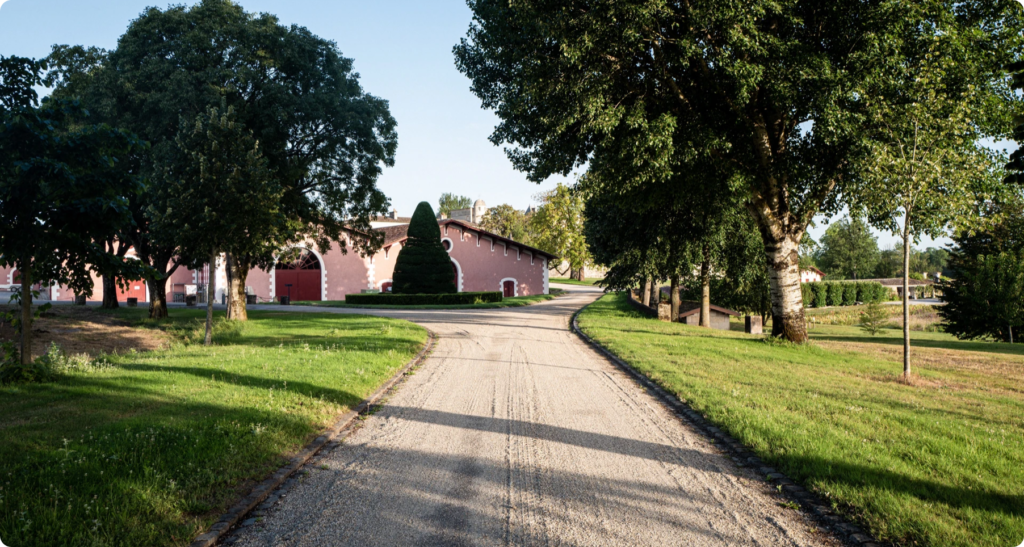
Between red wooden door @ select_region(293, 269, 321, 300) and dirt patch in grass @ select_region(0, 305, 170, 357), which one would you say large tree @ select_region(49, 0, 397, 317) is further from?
red wooden door @ select_region(293, 269, 321, 300)

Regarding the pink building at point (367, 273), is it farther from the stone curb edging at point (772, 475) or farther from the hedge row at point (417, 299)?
the stone curb edging at point (772, 475)

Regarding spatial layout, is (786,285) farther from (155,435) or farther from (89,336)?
(89,336)

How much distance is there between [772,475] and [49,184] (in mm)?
10215

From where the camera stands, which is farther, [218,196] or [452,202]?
[452,202]

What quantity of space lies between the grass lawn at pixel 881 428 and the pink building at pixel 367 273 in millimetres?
31010

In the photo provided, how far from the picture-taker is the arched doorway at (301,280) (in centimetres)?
4538

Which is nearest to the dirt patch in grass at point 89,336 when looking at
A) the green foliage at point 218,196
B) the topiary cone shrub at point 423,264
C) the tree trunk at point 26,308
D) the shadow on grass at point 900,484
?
the green foliage at point 218,196

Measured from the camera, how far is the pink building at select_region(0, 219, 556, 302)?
149 ft

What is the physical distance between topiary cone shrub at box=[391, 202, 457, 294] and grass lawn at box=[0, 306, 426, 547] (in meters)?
26.3

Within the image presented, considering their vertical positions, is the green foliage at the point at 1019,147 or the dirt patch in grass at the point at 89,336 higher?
the green foliage at the point at 1019,147

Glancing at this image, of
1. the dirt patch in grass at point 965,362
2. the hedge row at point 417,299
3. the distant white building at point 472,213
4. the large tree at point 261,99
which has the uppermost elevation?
the distant white building at point 472,213

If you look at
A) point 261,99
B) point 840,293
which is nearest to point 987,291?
point 261,99

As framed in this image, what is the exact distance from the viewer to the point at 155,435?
570 cm

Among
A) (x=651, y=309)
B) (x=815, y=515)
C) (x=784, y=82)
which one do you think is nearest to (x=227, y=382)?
(x=815, y=515)
